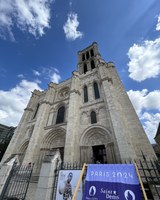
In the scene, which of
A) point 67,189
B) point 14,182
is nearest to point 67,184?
point 67,189

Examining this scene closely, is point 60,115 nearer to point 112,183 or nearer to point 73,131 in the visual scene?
point 73,131

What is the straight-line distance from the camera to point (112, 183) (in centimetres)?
294

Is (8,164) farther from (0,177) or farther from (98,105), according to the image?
(98,105)

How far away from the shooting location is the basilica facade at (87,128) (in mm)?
8695

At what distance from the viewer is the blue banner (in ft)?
8.83

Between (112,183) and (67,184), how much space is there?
1760 millimetres

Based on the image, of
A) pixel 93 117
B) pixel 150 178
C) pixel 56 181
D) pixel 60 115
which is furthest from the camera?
pixel 60 115

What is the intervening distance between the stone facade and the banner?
2.65 metres

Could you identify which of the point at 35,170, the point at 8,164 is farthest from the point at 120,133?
the point at 35,170

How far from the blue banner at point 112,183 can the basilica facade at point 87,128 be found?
492 centimetres

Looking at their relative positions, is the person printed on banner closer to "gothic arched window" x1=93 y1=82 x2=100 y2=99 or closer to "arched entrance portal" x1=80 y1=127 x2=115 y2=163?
"arched entrance portal" x1=80 y1=127 x2=115 y2=163

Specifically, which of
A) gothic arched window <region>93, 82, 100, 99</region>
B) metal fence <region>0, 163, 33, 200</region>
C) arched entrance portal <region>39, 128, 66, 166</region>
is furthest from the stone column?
metal fence <region>0, 163, 33, 200</region>

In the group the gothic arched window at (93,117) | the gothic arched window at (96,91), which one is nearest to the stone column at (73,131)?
the gothic arched window at (93,117)

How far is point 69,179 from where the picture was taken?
3.75m
